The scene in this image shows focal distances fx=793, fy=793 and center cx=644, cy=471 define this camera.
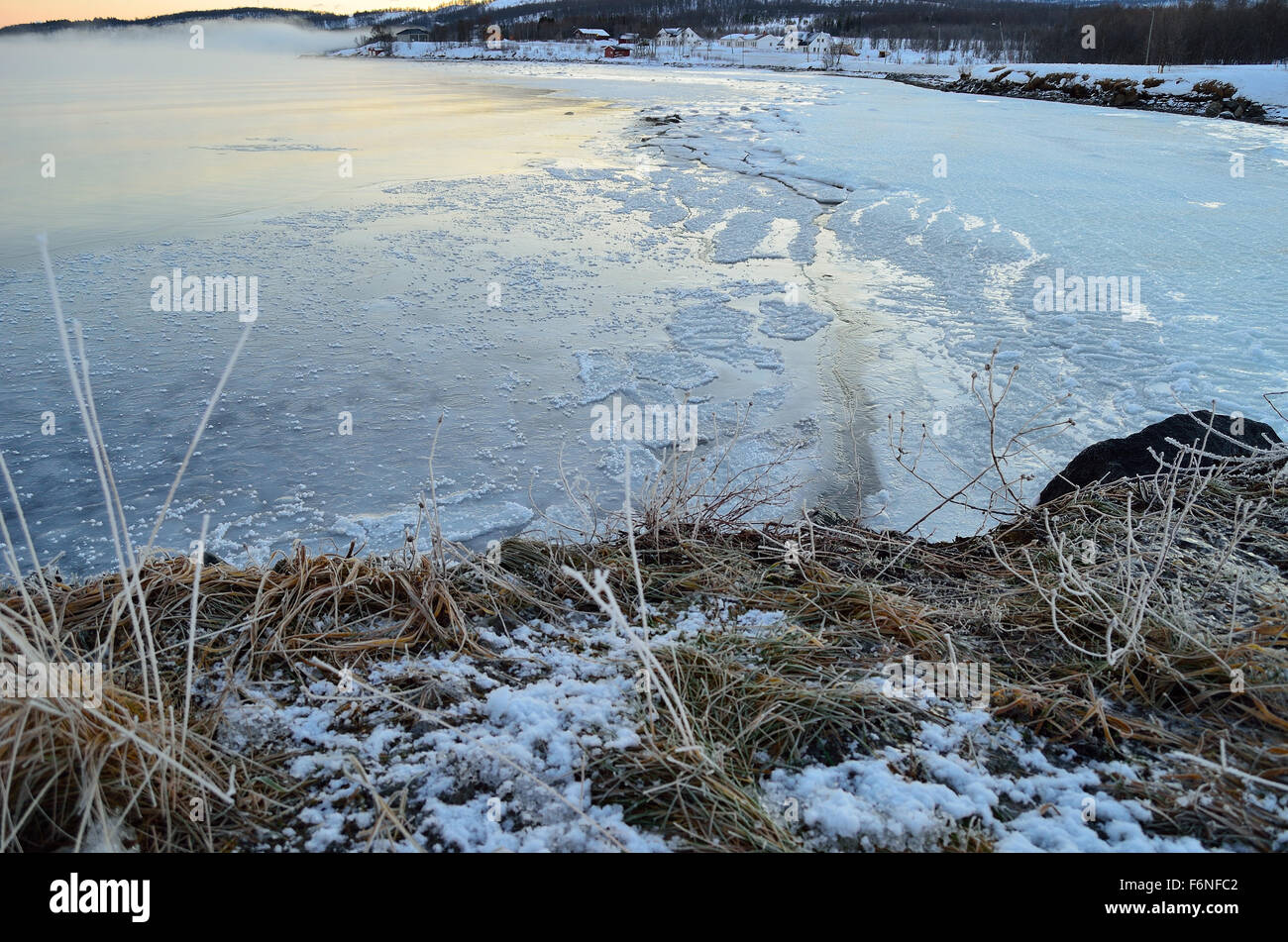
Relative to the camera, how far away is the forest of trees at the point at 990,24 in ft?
122

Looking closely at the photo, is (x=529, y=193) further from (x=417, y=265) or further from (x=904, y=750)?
(x=904, y=750)

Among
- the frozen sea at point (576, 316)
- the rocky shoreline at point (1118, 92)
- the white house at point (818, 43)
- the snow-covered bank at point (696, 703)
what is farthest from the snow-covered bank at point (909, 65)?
the snow-covered bank at point (696, 703)

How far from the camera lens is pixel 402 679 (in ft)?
6.45

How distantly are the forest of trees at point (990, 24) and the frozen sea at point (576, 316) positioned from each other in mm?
30641

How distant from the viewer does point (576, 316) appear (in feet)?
22.1

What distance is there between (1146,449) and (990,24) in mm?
94847

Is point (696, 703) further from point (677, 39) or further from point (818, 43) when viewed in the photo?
point (677, 39)

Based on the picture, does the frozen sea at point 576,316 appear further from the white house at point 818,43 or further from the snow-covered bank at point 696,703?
the white house at point 818,43

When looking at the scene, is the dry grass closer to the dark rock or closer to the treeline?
the dark rock

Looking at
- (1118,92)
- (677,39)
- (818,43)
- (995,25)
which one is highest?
(995,25)

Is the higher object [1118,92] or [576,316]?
[1118,92]

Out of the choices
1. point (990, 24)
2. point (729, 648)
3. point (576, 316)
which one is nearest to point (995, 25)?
point (990, 24)
